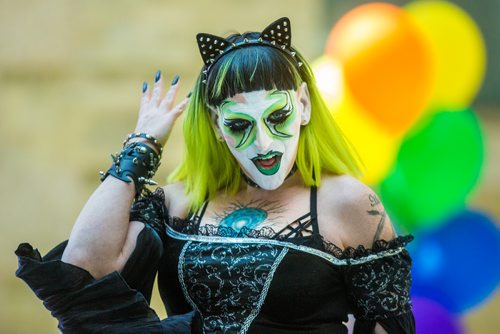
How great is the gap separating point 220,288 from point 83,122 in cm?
281

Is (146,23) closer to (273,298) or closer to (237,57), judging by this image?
(237,57)

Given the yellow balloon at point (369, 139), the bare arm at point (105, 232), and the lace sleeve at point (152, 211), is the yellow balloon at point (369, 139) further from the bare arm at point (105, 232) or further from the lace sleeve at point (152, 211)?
the bare arm at point (105, 232)

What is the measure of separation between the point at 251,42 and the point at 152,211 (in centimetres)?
A: 51

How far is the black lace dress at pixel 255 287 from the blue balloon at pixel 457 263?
1259 mm

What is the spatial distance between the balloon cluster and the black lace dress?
122 cm

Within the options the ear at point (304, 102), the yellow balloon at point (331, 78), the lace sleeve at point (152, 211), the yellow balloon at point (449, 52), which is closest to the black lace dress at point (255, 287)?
the lace sleeve at point (152, 211)

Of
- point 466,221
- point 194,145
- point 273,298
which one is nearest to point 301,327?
point 273,298

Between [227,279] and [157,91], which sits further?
[157,91]

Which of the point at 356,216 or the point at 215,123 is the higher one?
the point at 215,123

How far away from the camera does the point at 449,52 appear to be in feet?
11.1

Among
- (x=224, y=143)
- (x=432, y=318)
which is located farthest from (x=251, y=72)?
(x=432, y=318)

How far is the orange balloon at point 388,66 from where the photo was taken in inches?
130

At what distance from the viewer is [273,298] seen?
2086mm

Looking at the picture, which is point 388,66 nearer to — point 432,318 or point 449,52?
point 449,52
